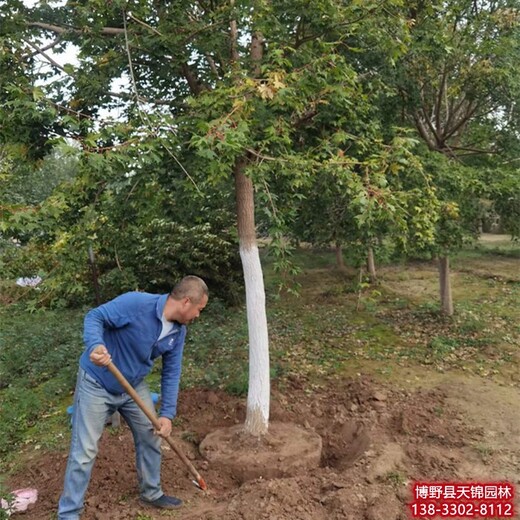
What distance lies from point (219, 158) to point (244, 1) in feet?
4.46

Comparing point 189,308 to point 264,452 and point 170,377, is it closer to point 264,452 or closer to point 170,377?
point 170,377

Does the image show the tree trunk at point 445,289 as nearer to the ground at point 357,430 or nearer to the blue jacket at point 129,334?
the ground at point 357,430

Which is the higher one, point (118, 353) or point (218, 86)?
point (218, 86)

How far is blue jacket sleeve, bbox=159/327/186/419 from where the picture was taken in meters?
3.68

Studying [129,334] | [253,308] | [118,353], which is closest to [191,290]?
[129,334]

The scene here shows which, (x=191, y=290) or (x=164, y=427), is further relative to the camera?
(x=164, y=427)

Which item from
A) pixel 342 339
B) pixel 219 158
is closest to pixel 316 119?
pixel 219 158

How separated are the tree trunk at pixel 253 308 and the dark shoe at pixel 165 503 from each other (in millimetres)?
1184

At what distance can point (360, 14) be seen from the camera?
4426mm

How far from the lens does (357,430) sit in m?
5.14

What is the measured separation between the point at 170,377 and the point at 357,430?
7.53 ft

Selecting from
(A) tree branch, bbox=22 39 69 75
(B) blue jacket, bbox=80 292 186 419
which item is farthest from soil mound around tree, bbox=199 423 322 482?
(A) tree branch, bbox=22 39 69 75

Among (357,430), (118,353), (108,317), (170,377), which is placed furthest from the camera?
(357,430)

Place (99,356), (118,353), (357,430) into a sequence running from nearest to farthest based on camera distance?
(99,356) < (118,353) < (357,430)
